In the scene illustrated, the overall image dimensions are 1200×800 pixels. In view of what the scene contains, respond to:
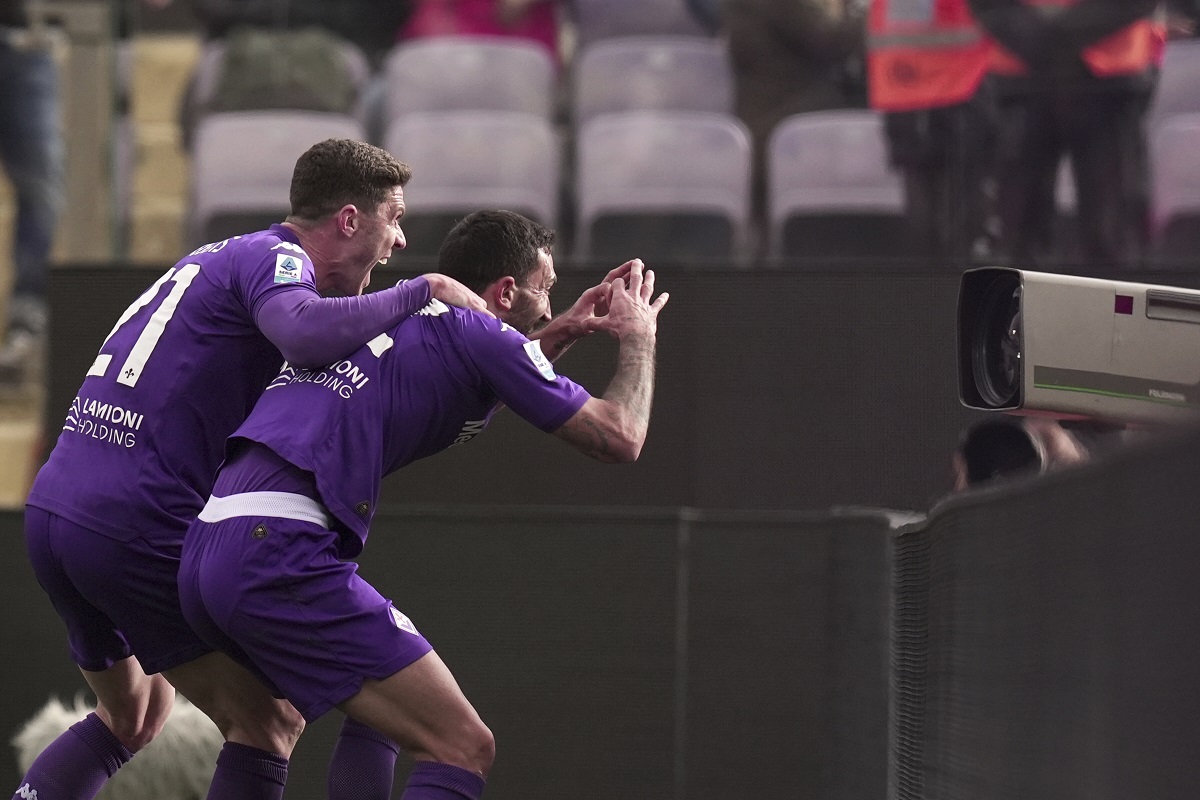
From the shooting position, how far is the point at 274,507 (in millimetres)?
2441

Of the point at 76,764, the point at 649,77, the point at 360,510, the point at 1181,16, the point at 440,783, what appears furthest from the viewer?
the point at 649,77

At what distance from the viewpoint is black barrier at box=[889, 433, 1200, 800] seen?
51.2 inches

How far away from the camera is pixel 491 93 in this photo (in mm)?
5707

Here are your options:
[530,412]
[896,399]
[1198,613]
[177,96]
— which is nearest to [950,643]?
A: [530,412]

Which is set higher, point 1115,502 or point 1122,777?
point 1115,502

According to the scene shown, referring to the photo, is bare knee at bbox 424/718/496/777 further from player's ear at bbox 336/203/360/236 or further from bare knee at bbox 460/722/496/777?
player's ear at bbox 336/203/360/236

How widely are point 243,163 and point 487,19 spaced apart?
3.88ft

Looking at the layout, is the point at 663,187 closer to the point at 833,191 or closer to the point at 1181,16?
the point at 833,191

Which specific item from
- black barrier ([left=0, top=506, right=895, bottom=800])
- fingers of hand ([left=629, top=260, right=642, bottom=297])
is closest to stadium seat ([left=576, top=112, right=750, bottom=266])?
black barrier ([left=0, top=506, right=895, bottom=800])

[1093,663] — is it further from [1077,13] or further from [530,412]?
[1077,13]

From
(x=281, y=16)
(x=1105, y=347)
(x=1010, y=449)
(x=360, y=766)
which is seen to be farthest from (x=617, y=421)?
(x=281, y=16)

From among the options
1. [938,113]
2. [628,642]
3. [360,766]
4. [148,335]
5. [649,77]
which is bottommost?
[628,642]

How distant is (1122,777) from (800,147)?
12.3 ft

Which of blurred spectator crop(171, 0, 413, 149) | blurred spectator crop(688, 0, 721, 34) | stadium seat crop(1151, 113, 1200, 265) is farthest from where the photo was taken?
blurred spectator crop(688, 0, 721, 34)
